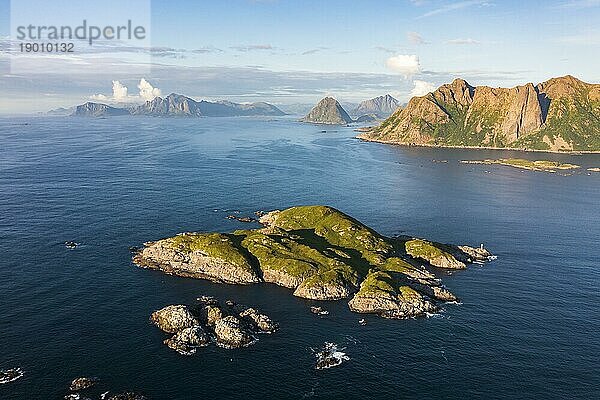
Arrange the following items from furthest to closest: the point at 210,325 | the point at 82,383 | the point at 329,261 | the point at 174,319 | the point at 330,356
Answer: the point at 329,261, the point at 210,325, the point at 174,319, the point at 330,356, the point at 82,383

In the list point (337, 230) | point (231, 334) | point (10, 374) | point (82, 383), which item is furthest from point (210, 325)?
point (337, 230)

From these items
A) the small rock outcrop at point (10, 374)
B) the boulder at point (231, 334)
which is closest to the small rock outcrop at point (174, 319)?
the boulder at point (231, 334)

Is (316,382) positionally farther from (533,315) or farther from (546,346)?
(533,315)

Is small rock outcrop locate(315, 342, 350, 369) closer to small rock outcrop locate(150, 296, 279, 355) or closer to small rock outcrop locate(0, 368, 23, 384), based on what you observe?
small rock outcrop locate(150, 296, 279, 355)

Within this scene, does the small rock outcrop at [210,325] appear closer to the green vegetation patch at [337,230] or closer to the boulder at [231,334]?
the boulder at [231,334]

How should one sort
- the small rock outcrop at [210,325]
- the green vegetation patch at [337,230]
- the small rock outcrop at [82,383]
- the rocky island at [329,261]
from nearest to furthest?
1. the small rock outcrop at [82,383]
2. the small rock outcrop at [210,325]
3. the rocky island at [329,261]
4. the green vegetation patch at [337,230]

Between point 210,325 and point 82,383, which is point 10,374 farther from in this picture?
point 210,325
